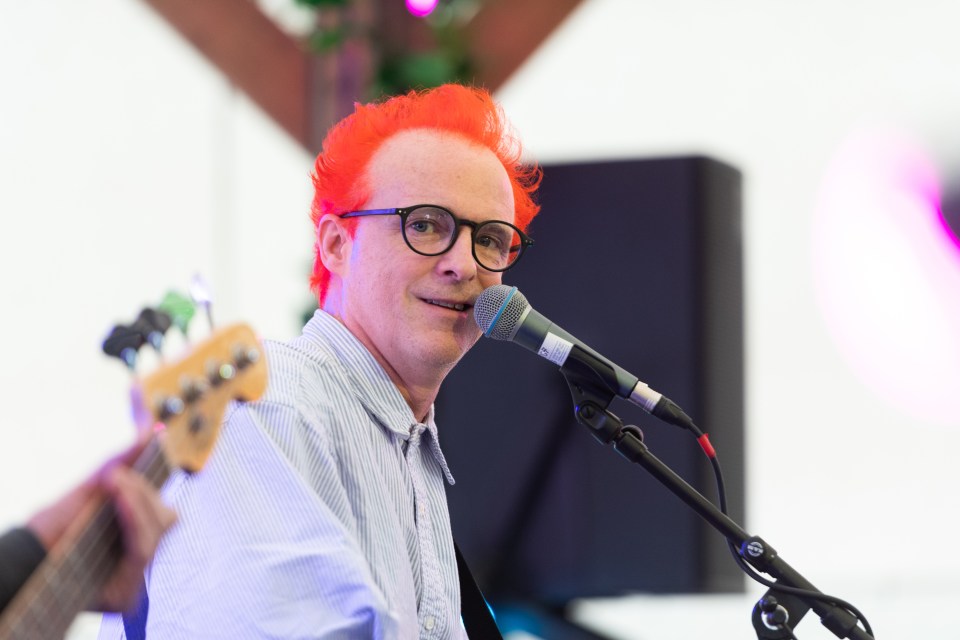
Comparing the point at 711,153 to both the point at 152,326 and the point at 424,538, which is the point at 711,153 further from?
the point at 152,326

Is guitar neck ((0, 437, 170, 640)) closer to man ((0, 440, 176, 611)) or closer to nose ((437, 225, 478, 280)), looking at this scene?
man ((0, 440, 176, 611))

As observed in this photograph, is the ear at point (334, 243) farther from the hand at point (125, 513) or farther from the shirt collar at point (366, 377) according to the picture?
the hand at point (125, 513)

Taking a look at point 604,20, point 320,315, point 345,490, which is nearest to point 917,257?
point 604,20

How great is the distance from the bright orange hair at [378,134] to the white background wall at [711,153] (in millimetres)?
1460

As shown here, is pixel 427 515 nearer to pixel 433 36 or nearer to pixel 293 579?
pixel 293 579

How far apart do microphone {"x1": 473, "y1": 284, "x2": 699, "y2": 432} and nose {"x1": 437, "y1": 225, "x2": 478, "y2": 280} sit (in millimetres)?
138

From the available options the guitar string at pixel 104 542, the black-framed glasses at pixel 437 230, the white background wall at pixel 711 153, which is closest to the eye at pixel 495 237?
the black-framed glasses at pixel 437 230

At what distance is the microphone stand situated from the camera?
1.75 metres

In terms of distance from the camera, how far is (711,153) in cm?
367

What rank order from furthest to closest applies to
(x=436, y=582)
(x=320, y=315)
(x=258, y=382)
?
(x=320, y=315) < (x=436, y=582) < (x=258, y=382)

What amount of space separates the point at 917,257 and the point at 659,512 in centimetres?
145

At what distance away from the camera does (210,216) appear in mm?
3787

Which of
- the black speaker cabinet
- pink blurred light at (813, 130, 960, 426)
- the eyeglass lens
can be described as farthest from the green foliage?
the eyeglass lens

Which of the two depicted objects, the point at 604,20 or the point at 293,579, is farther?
the point at 604,20
